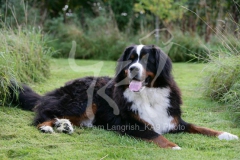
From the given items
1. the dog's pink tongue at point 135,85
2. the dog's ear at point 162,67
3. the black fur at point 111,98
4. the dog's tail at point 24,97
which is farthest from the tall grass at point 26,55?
the dog's ear at point 162,67

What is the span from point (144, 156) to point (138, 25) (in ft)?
47.9

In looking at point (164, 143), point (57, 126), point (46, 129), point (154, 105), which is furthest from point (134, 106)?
point (46, 129)

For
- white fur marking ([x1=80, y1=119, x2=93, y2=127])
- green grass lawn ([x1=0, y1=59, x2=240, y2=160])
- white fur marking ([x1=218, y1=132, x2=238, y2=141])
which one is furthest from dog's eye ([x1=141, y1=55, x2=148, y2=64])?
white fur marking ([x1=218, y1=132, x2=238, y2=141])

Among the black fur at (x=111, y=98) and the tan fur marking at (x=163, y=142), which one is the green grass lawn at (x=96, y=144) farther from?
the black fur at (x=111, y=98)

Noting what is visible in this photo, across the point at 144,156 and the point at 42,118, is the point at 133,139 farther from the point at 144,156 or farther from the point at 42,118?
the point at 42,118

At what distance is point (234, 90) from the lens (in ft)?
17.6

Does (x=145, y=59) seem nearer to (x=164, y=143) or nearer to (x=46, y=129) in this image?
(x=164, y=143)

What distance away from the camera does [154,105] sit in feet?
15.4

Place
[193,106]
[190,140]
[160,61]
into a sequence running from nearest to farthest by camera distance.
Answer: [190,140], [160,61], [193,106]

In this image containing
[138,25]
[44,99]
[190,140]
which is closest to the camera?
[190,140]

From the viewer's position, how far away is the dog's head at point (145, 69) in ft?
15.0

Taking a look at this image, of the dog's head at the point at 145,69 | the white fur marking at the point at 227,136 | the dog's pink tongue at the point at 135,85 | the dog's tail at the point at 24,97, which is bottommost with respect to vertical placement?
the white fur marking at the point at 227,136

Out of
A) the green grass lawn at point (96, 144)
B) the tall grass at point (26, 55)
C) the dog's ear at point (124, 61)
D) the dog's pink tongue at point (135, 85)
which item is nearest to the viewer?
the green grass lawn at point (96, 144)

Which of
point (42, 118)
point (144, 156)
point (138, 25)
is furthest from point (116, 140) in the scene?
point (138, 25)
